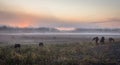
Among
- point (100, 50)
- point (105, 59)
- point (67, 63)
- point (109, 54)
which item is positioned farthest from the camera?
point (100, 50)

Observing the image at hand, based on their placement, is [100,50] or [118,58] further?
[100,50]

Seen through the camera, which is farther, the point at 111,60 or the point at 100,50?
the point at 100,50

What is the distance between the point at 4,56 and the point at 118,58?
44.6 feet

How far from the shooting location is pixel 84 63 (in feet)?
95.3

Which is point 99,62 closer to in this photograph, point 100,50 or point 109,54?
point 109,54

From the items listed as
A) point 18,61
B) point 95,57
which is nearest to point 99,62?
point 95,57

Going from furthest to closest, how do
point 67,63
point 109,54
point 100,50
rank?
1. point 100,50
2. point 109,54
3. point 67,63

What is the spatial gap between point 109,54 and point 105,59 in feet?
9.74

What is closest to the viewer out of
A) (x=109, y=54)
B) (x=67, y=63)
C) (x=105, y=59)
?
(x=67, y=63)

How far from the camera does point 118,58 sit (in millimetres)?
31422

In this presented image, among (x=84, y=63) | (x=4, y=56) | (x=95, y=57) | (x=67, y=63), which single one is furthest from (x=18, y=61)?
(x=95, y=57)

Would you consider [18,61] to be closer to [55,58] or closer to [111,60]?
[55,58]

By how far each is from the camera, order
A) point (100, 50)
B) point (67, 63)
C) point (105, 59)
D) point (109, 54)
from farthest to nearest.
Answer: point (100, 50), point (109, 54), point (105, 59), point (67, 63)

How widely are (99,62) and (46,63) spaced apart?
5.84m
